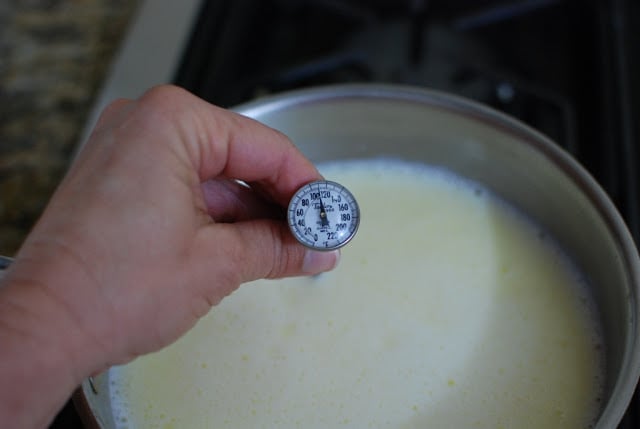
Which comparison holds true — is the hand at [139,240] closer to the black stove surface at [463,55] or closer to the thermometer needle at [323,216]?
the thermometer needle at [323,216]

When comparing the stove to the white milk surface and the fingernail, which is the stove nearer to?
the white milk surface

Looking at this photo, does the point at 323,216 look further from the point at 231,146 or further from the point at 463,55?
the point at 463,55

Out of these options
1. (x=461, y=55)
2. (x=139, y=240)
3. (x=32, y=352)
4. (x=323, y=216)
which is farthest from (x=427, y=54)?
(x=32, y=352)

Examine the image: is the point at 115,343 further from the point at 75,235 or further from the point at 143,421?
the point at 143,421

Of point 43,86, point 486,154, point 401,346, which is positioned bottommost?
point 43,86

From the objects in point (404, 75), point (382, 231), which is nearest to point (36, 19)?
point (404, 75)

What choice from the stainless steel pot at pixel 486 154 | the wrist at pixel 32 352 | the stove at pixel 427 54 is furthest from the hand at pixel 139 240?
the stove at pixel 427 54
